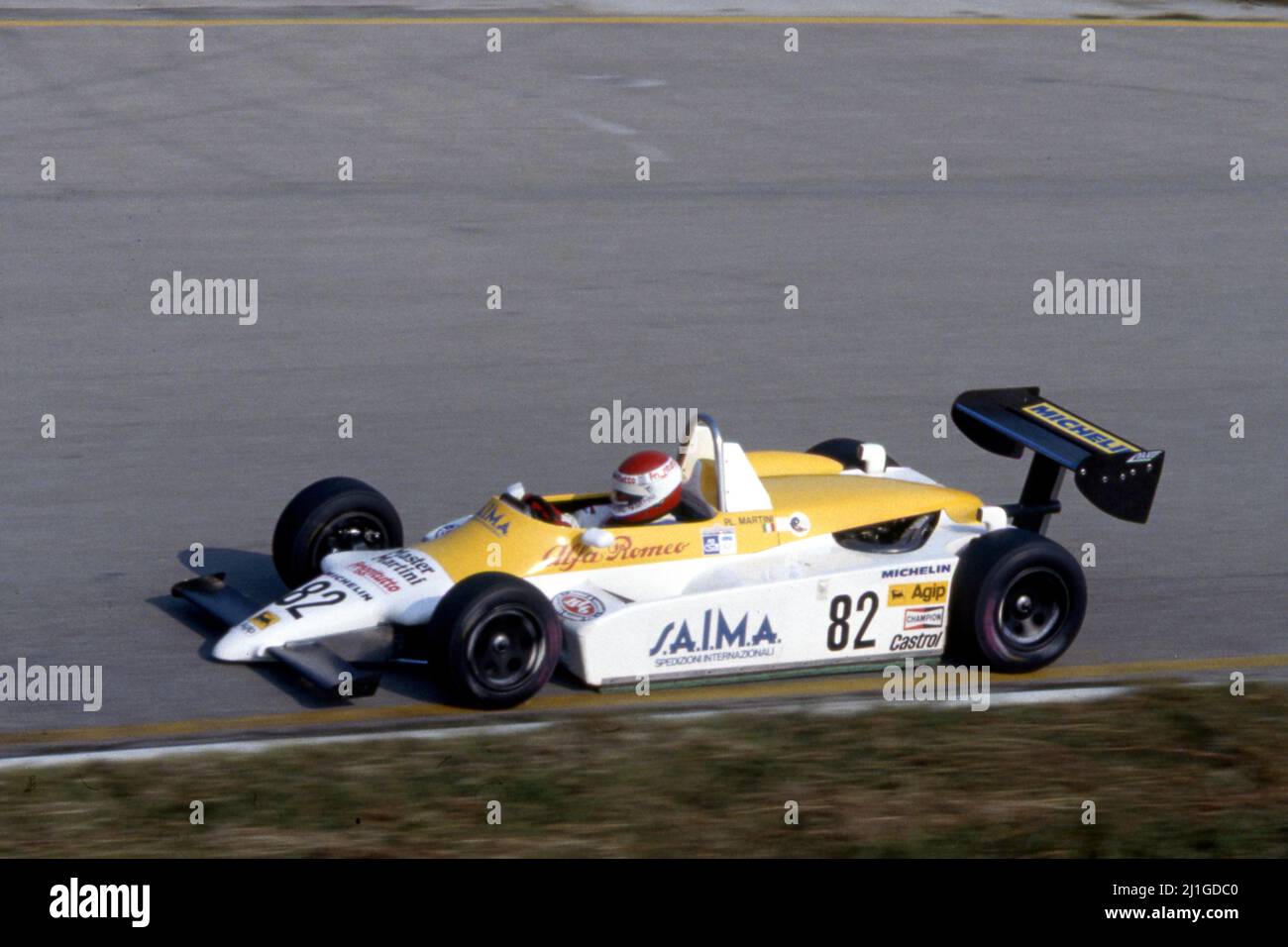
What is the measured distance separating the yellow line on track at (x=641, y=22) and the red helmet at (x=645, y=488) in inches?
559

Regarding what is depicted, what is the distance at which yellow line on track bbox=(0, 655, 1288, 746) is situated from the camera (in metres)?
7.66

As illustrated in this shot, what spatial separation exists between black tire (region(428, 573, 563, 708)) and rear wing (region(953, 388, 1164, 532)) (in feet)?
8.66

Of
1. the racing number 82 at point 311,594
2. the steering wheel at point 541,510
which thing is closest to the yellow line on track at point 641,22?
the steering wheel at point 541,510

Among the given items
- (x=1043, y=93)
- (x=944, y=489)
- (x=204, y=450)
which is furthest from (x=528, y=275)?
(x=1043, y=93)

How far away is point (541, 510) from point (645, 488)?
49cm

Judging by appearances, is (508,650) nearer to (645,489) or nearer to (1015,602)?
(645,489)

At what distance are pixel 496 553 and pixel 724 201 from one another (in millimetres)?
9194

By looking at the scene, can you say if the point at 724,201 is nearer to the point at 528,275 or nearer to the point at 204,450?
the point at 528,275

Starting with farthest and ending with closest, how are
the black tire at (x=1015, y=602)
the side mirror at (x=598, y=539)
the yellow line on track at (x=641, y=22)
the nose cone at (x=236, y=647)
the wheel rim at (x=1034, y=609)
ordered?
the yellow line on track at (x=641, y=22) → the wheel rim at (x=1034, y=609) → the black tire at (x=1015, y=602) → the side mirror at (x=598, y=539) → the nose cone at (x=236, y=647)

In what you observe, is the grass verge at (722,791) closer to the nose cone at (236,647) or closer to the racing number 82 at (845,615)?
the racing number 82 at (845,615)

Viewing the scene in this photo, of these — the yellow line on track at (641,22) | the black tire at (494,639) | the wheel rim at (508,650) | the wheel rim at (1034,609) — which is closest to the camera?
the black tire at (494,639)

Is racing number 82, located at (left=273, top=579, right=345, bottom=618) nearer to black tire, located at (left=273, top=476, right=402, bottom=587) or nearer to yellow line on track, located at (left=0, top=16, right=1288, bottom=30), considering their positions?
black tire, located at (left=273, top=476, right=402, bottom=587)

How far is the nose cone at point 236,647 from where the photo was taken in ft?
26.2

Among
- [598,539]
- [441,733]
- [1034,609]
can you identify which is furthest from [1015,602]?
[441,733]
